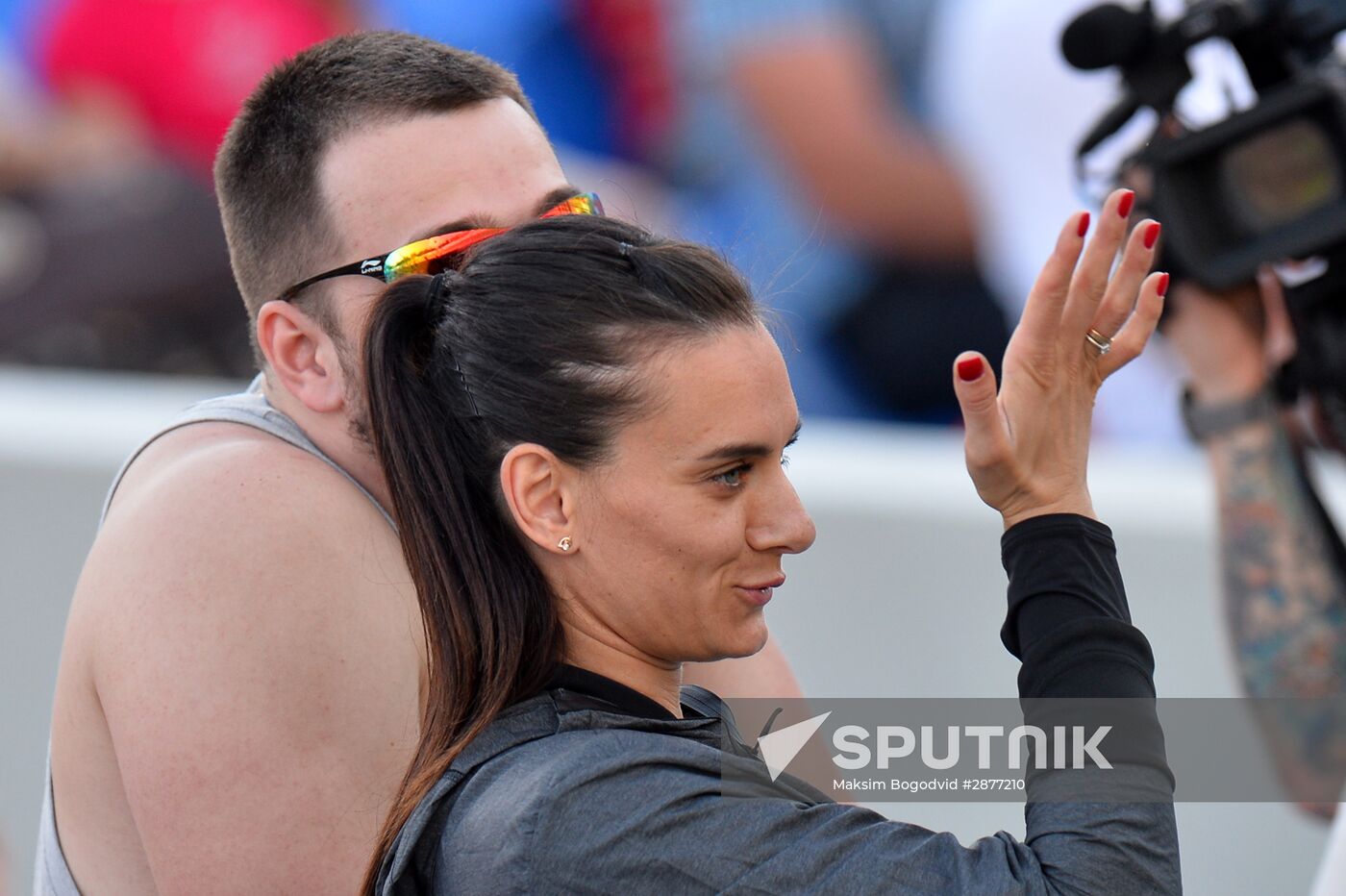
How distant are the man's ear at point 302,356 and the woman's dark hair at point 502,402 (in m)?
0.30

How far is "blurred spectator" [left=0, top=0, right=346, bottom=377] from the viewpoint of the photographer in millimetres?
4016

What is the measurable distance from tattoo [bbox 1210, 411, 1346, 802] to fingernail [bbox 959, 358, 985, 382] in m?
1.18

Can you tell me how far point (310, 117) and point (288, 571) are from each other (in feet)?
1.69

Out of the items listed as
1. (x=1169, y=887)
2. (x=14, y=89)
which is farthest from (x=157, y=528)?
(x=14, y=89)

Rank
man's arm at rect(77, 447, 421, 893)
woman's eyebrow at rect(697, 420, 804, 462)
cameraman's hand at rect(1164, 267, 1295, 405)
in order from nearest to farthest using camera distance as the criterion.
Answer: woman's eyebrow at rect(697, 420, 804, 462), man's arm at rect(77, 447, 421, 893), cameraman's hand at rect(1164, 267, 1295, 405)

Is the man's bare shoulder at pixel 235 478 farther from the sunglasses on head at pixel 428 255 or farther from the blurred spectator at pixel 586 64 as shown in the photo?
the blurred spectator at pixel 586 64

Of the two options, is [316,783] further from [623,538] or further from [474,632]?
[623,538]

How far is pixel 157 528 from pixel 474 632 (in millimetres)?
378

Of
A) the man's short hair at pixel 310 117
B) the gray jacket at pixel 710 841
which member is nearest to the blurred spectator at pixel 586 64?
the man's short hair at pixel 310 117

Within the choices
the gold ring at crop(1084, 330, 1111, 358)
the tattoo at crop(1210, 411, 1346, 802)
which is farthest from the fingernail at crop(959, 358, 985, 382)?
the tattoo at crop(1210, 411, 1346, 802)

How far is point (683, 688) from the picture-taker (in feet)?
4.42

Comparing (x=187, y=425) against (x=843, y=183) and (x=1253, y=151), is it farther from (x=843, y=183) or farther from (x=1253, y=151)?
(x=843, y=183)

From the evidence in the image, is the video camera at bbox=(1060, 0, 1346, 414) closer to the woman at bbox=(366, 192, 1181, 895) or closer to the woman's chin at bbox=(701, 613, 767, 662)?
the woman at bbox=(366, 192, 1181, 895)

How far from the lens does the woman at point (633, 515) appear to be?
1082 mm
